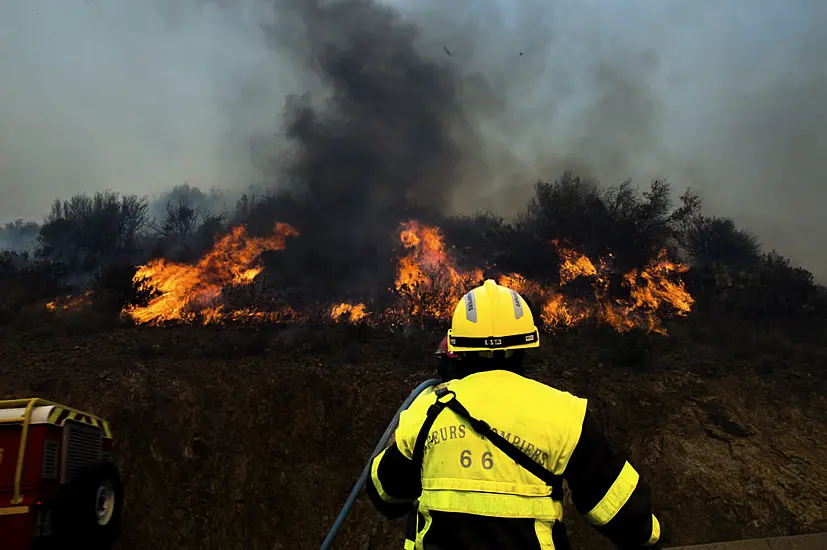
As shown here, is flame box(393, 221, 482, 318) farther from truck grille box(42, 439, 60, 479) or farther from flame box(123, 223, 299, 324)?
truck grille box(42, 439, 60, 479)

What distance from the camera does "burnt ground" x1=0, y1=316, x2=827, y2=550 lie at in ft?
25.8

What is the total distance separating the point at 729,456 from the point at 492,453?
31.0 feet

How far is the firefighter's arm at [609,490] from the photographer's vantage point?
1.95m

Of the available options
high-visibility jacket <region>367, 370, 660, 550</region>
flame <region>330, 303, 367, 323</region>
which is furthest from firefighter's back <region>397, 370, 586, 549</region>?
flame <region>330, 303, 367, 323</region>

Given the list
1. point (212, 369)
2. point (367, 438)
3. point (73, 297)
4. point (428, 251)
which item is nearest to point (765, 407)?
point (367, 438)

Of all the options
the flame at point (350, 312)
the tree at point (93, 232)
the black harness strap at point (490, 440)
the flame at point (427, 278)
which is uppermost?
the tree at point (93, 232)

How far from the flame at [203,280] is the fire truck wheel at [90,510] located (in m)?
8.92

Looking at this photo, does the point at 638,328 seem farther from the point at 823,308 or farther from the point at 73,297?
the point at 73,297

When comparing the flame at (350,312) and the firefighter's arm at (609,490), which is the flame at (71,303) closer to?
the flame at (350,312)

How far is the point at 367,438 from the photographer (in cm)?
931

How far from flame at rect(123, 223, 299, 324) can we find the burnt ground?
43.2 inches

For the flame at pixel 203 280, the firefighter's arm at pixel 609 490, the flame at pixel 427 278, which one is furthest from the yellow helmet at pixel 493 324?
the flame at pixel 203 280

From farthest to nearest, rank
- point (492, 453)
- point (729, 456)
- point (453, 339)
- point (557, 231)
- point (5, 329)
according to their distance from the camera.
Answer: point (557, 231) < point (5, 329) < point (729, 456) < point (453, 339) < point (492, 453)

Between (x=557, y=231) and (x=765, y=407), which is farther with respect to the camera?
(x=557, y=231)
